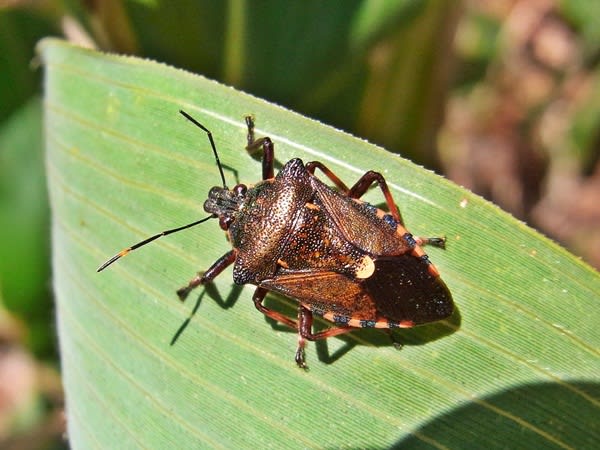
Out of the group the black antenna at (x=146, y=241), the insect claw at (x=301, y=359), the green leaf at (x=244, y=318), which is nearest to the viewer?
the green leaf at (x=244, y=318)

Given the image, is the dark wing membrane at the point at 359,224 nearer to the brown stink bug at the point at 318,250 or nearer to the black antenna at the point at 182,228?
the brown stink bug at the point at 318,250

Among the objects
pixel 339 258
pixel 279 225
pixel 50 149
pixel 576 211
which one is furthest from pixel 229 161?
pixel 576 211

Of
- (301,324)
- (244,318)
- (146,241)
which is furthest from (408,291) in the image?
(146,241)

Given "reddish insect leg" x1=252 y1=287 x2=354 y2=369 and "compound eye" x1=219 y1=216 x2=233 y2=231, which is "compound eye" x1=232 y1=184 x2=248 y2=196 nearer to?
"compound eye" x1=219 y1=216 x2=233 y2=231

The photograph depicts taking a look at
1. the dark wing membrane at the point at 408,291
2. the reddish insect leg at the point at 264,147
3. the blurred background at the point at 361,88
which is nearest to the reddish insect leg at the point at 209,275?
the reddish insect leg at the point at 264,147

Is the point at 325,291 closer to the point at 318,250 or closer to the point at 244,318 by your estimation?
the point at 318,250
